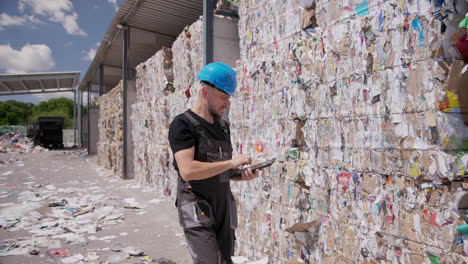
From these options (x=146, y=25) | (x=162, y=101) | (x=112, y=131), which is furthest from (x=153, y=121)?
(x=112, y=131)

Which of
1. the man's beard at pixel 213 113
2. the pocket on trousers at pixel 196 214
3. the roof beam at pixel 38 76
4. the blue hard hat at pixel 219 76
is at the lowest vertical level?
the pocket on trousers at pixel 196 214

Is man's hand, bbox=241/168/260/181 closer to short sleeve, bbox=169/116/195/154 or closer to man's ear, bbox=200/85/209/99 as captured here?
short sleeve, bbox=169/116/195/154

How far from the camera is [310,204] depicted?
292 centimetres

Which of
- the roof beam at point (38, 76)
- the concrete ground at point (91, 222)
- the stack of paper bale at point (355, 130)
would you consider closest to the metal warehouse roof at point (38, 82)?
the roof beam at point (38, 76)

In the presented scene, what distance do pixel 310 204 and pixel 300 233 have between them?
30 centimetres

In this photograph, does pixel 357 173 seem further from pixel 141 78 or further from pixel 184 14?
pixel 141 78

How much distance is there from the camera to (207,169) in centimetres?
187

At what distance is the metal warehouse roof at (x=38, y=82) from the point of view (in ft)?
65.5

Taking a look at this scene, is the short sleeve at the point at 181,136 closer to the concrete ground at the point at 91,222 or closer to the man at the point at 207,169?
the man at the point at 207,169

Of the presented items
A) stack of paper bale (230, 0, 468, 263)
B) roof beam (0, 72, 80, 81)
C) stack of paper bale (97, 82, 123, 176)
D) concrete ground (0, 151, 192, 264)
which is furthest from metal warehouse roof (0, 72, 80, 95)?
stack of paper bale (230, 0, 468, 263)

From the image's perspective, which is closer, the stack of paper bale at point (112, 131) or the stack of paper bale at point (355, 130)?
the stack of paper bale at point (355, 130)

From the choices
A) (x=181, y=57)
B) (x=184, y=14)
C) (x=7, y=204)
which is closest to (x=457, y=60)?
(x=181, y=57)

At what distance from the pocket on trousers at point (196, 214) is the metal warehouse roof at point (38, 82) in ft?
70.4

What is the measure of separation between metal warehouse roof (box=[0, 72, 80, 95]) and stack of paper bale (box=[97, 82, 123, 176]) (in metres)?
8.97
